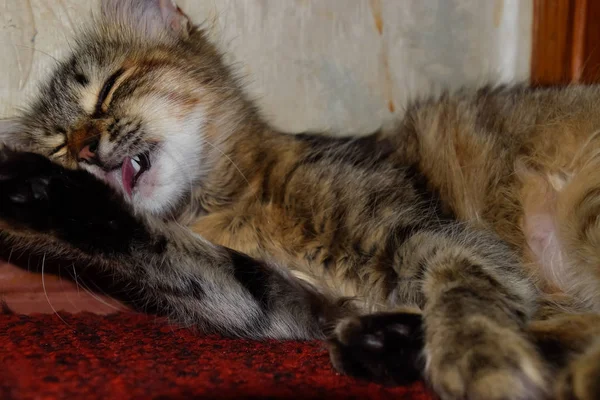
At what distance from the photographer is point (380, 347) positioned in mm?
1057

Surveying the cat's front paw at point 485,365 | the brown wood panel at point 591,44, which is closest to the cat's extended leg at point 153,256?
the cat's front paw at point 485,365

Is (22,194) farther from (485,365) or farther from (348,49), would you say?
(348,49)

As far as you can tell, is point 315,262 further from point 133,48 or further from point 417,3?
point 417,3

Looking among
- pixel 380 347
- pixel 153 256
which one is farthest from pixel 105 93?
pixel 380 347

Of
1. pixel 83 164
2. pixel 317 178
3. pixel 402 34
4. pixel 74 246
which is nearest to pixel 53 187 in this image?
pixel 74 246

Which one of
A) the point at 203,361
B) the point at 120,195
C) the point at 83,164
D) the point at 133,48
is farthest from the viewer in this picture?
the point at 133,48

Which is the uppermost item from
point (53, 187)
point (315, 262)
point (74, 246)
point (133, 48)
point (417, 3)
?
point (417, 3)

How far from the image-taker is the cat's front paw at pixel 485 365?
86 cm

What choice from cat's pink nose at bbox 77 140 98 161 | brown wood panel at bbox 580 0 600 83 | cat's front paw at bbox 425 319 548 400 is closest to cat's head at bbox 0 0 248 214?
cat's pink nose at bbox 77 140 98 161

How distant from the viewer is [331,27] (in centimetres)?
208

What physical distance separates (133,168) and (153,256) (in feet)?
0.99

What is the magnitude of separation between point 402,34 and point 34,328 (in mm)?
1574

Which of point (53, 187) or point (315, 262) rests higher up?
point (53, 187)

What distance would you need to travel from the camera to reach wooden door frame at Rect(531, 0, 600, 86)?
2.17 m
